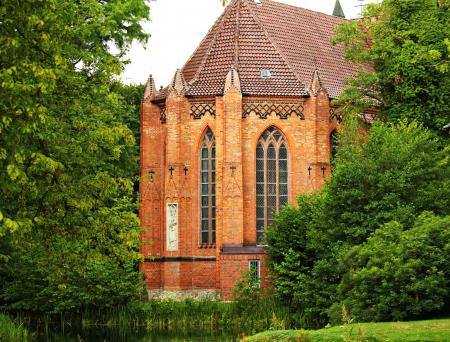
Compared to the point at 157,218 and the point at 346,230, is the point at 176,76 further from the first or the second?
the point at 346,230

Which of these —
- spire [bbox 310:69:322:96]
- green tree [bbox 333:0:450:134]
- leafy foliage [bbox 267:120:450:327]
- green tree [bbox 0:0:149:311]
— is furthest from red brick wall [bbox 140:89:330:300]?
green tree [bbox 0:0:149:311]

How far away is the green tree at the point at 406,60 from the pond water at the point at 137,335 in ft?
41.8

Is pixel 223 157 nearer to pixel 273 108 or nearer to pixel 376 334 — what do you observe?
pixel 273 108

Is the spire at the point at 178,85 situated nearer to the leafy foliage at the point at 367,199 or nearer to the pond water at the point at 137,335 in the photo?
the leafy foliage at the point at 367,199

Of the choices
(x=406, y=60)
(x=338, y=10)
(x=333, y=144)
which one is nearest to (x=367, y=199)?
(x=406, y=60)

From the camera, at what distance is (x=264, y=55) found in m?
42.3

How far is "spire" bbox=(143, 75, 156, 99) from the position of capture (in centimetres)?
4238

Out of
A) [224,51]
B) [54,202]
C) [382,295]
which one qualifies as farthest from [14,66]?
[224,51]

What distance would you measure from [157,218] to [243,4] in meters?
11.2

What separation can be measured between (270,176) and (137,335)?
1143 cm

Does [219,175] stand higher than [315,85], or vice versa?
[315,85]

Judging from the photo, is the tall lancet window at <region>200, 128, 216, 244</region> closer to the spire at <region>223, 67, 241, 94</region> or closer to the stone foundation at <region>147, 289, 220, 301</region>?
the stone foundation at <region>147, 289, 220, 301</region>

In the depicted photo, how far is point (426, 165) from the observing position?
100ft

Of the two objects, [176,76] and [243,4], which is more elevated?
[243,4]
